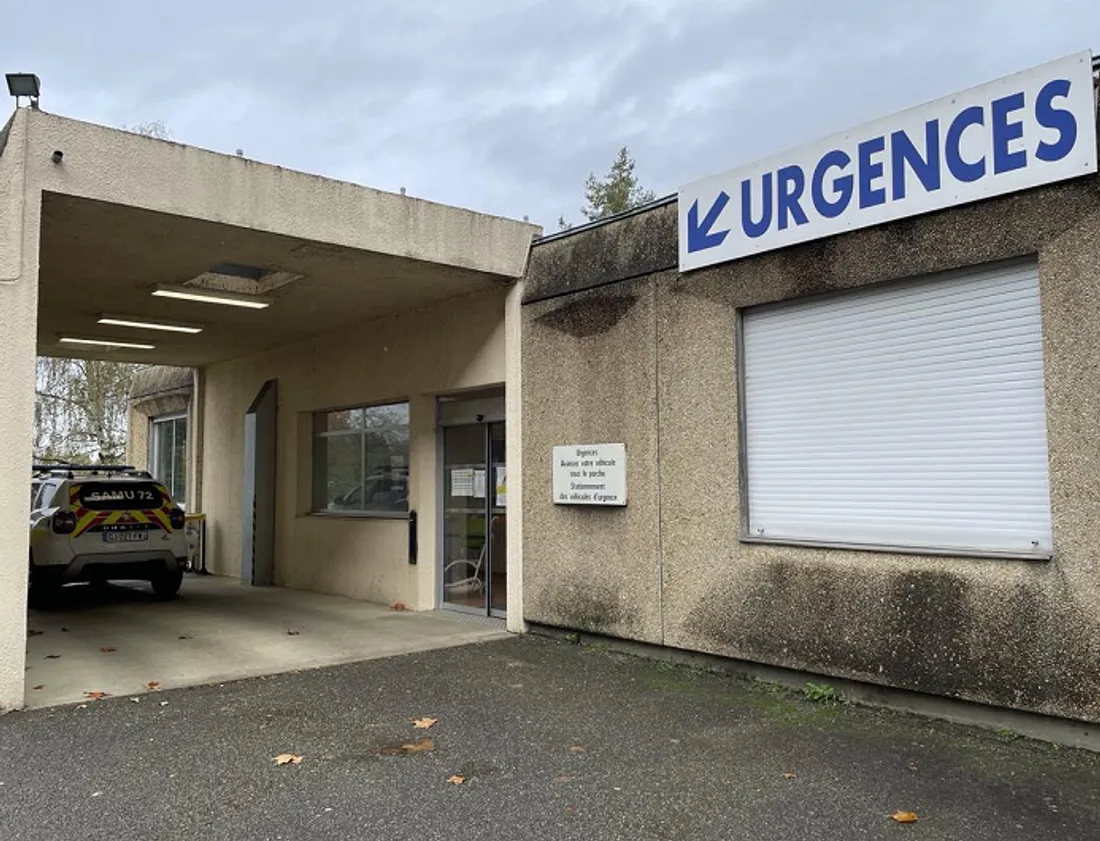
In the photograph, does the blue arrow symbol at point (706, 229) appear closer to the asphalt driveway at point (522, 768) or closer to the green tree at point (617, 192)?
the asphalt driveway at point (522, 768)

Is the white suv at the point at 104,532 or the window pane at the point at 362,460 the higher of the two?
the window pane at the point at 362,460

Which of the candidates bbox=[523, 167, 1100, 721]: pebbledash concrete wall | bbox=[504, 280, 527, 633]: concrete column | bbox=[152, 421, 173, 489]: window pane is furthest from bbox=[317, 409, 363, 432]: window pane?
bbox=[152, 421, 173, 489]: window pane

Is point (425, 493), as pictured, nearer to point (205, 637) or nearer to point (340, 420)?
point (340, 420)

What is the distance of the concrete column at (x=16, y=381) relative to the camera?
5.62 meters

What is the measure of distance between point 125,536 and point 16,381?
5416 mm

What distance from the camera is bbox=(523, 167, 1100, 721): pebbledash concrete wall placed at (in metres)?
4.83

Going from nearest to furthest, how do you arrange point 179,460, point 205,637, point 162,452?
point 205,637
point 179,460
point 162,452

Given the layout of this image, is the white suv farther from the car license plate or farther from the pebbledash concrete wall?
the pebbledash concrete wall

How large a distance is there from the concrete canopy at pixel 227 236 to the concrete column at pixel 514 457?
432 millimetres

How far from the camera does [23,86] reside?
234 inches

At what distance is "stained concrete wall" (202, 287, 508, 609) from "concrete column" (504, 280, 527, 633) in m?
0.26

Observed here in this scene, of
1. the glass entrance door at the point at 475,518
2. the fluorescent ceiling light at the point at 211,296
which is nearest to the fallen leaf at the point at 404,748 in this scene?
the glass entrance door at the point at 475,518

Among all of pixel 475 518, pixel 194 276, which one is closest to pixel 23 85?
pixel 194 276

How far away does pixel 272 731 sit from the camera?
17.5 feet
